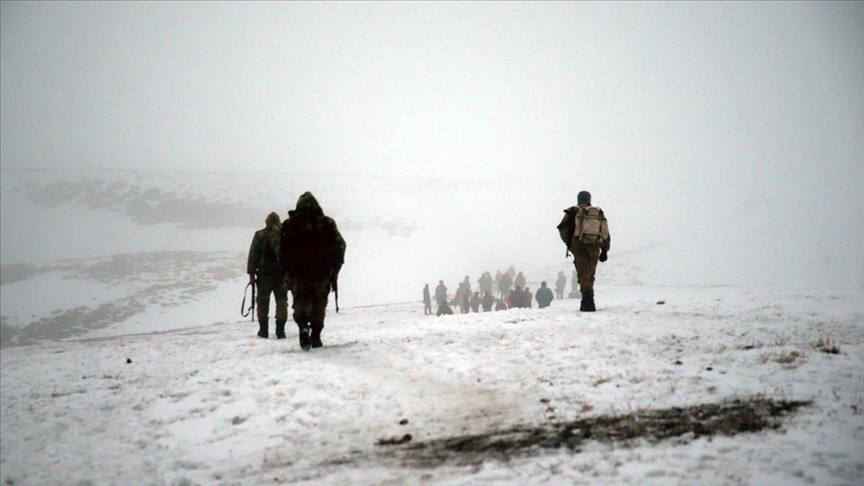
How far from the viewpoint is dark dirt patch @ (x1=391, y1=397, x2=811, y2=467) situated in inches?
148

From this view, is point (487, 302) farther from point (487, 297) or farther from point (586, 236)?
point (586, 236)

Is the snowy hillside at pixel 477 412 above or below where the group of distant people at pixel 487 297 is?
above

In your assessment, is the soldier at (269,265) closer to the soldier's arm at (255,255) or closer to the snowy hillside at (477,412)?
the soldier's arm at (255,255)

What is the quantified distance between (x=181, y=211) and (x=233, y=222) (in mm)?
7287

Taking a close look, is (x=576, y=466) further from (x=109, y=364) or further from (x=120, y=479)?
(x=109, y=364)

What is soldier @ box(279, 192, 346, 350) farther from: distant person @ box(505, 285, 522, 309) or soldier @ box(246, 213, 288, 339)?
distant person @ box(505, 285, 522, 309)

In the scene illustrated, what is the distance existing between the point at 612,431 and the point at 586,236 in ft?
22.5

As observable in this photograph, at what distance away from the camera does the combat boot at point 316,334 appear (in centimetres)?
831

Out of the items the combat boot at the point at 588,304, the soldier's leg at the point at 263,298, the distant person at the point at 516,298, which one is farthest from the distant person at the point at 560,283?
the soldier's leg at the point at 263,298

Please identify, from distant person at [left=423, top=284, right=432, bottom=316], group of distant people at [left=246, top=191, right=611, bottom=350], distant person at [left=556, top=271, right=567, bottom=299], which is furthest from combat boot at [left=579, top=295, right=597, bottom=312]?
distant person at [left=556, top=271, right=567, bottom=299]

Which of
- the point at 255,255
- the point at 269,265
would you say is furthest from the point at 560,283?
the point at 255,255

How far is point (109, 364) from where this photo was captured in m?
8.49

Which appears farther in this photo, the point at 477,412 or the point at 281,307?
the point at 281,307

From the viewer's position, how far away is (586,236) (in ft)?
33.7
